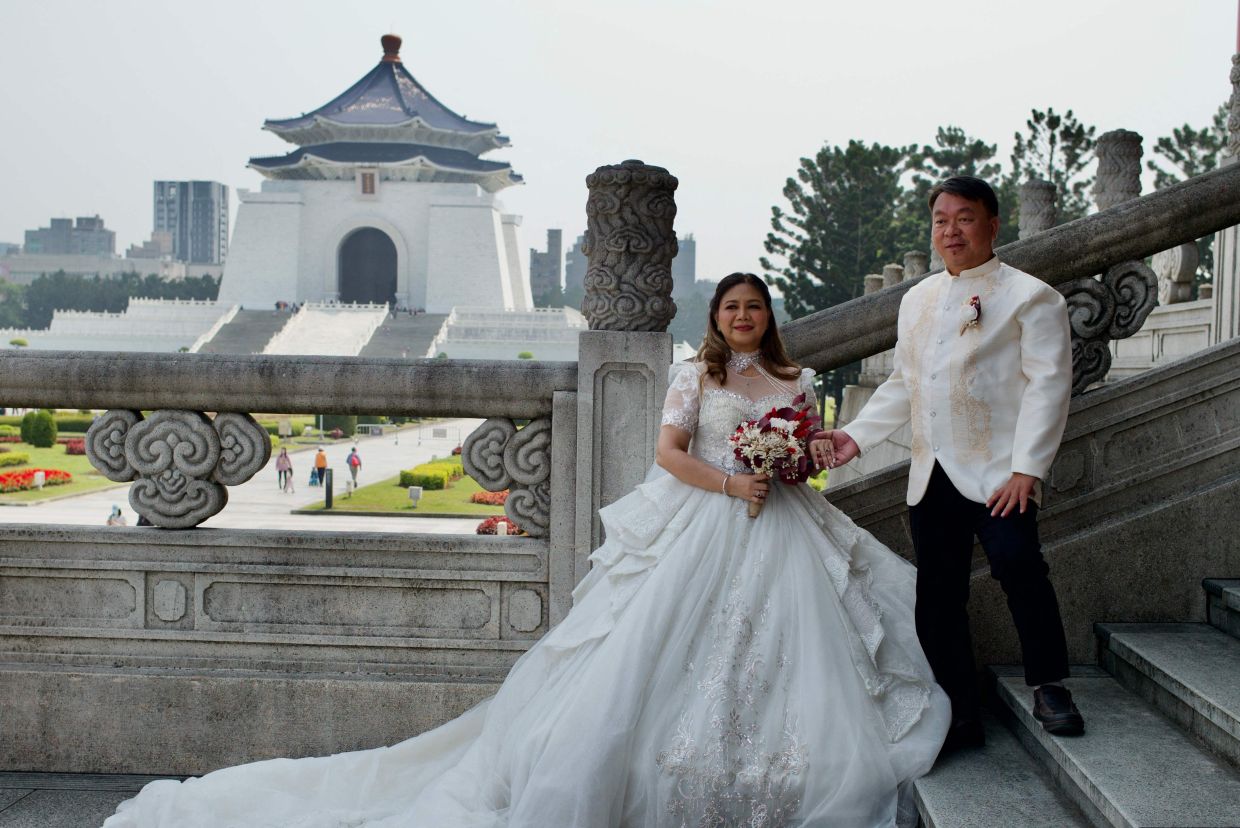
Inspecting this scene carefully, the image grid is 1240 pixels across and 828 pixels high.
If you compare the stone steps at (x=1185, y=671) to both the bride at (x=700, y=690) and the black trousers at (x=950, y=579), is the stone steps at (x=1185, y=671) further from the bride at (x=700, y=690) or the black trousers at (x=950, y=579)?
the bride at (x=700, y=690)

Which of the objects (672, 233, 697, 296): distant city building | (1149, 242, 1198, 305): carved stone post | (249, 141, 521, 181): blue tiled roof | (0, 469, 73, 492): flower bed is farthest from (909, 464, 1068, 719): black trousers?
(672, 233, 697, 296): distant city building

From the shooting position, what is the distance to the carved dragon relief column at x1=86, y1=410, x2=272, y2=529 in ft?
12.8

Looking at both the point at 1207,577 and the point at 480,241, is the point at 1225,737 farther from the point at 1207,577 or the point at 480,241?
the point at 480,241

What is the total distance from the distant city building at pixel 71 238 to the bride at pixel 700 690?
16834cm

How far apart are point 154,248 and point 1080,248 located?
572 ft

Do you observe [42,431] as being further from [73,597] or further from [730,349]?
[730,349]

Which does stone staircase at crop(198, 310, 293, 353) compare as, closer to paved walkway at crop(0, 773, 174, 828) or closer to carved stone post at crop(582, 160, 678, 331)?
paved walkway at crop(0, 773, 174, 828)

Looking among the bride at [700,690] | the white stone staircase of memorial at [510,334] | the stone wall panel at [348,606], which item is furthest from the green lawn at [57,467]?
the white stone staircase of memorial at [510,334]

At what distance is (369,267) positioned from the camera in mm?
66438

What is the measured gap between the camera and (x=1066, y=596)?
3703 millimetres

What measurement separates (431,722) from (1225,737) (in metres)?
2.36

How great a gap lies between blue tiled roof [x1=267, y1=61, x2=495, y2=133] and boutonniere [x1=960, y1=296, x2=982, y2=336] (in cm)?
6639

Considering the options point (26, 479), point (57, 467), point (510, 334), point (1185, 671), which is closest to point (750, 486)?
point (1185, 671)

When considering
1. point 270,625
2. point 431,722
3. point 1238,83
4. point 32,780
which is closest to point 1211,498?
point 431,722
